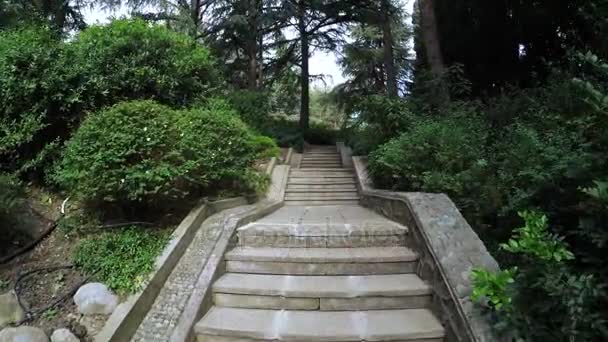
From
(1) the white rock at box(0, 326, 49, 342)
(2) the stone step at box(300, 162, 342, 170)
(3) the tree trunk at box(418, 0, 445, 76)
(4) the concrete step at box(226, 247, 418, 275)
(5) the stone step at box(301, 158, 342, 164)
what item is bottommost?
(1) the white rock at box(0, 326, 49, 342)

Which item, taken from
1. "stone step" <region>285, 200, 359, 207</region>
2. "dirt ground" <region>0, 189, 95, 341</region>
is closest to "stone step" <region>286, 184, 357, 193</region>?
"stone step" <region>285, 200, 359, 207</region>

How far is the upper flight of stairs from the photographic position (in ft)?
8.29

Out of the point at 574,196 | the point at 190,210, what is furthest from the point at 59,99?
the point at 574,196

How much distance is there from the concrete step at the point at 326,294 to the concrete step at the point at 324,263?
0.56 ft

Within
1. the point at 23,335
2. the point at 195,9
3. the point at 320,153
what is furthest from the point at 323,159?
the point at 23,335

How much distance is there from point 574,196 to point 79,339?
3.18m

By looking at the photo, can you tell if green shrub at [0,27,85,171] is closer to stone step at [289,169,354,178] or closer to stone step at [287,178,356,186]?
stone step at [287,178,356,186]

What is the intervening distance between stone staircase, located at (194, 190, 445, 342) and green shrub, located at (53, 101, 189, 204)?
949mm

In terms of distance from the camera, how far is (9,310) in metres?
2.62

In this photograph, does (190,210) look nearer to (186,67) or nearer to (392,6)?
(186,67)

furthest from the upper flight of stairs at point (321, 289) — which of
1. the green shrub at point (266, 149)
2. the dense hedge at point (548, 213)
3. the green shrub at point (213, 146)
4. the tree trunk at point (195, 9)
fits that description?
the tree trunk at point (195, 9)

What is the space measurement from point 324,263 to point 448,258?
3.23 ft

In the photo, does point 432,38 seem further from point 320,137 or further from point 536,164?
point 320,137

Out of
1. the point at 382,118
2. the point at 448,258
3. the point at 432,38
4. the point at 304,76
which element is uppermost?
the point at 304,76
